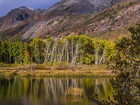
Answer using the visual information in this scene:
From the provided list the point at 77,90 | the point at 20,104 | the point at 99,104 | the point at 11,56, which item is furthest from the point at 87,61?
the point at 99,104

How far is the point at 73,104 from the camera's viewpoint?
35.4 meters

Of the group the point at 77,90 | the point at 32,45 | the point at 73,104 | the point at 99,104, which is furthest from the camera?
the point at 32,45

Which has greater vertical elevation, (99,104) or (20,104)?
(99,104)

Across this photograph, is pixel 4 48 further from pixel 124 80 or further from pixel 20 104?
pixel 124 80

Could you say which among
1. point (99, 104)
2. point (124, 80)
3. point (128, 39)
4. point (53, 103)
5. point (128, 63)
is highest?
point (128, 39)

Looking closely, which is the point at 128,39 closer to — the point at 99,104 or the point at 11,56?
the point at 99,104

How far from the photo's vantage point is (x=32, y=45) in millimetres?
127375

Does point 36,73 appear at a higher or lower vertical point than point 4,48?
lower

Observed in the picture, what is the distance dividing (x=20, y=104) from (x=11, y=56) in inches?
3794

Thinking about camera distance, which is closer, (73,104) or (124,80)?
(124,80)

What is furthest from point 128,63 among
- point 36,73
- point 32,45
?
point 32,45

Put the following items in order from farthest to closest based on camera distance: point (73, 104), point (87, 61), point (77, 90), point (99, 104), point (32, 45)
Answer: point (32, 45), point (87, 61), point (77, 90), point (73, 104), point (99, 104)

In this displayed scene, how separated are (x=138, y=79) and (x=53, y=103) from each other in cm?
2679

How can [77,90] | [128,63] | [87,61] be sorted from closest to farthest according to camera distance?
[128,63] < [77,90] < [87,61]
